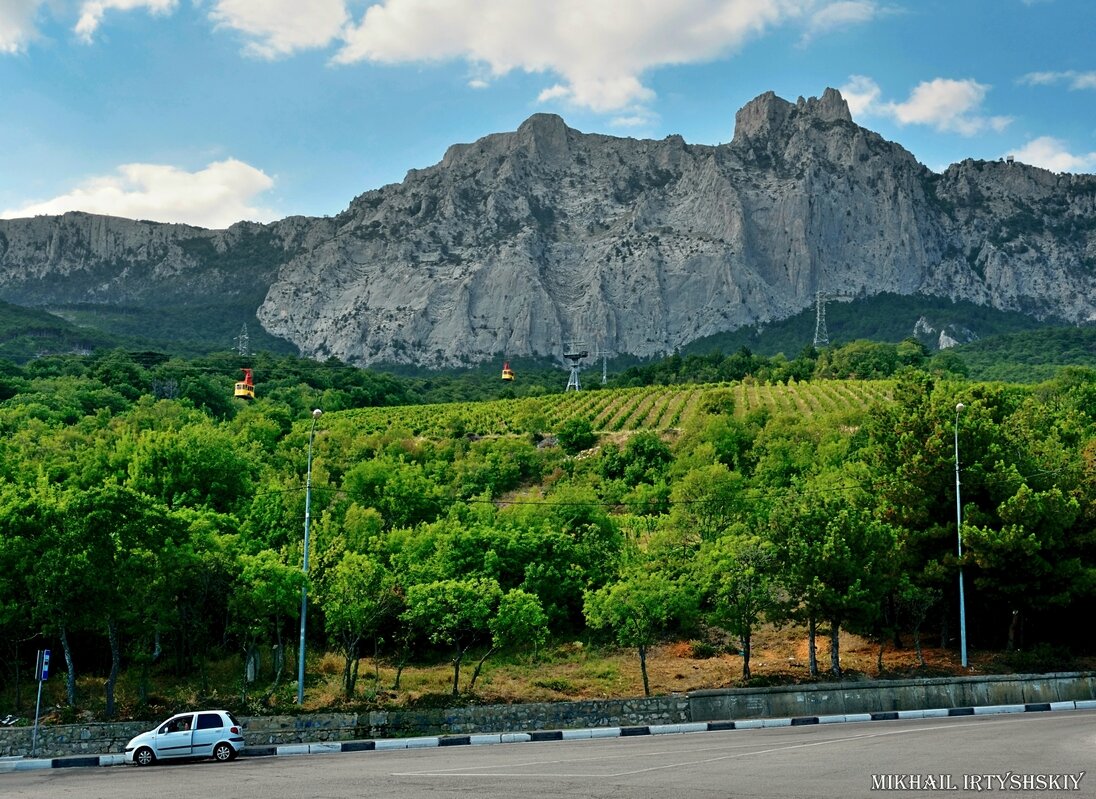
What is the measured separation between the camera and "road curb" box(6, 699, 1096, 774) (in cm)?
2425

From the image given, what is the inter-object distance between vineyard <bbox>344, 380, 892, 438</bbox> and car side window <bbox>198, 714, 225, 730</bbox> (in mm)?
58477

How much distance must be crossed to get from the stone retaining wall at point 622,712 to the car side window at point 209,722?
12.2 feet

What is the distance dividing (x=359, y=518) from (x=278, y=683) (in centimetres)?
1371

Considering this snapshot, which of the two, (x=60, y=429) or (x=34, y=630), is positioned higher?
(x=60, y=429)

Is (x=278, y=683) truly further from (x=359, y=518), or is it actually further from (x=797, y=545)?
(x=797, y=545)

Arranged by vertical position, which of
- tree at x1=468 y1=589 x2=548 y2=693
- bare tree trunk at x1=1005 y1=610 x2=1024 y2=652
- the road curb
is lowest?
the road curb

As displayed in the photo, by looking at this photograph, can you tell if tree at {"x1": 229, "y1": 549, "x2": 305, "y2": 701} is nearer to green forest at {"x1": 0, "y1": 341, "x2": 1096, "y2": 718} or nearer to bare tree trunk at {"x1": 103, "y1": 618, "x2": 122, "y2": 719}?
green forest at {"x1": 0, "y1": 341, "x2": 1096, "y2": 718}

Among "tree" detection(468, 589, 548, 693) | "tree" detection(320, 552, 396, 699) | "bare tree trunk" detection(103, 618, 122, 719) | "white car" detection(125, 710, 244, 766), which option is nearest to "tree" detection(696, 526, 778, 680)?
"tree" detection(468, 589, 548, 693)

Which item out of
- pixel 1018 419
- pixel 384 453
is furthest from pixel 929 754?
pixel 384 453

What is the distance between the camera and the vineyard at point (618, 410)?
90875 mm

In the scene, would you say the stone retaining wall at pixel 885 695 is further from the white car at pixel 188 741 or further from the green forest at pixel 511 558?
the white car at pixel 188 741

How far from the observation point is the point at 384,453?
6912 centimetres

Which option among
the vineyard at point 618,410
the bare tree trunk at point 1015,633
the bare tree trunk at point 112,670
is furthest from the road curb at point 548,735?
the vineyard at point 618,410

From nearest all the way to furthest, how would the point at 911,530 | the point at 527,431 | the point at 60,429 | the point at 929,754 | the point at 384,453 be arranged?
1. the point at 929,754
2. the point at 911,530
3. the point at 60,429
4. the point at 384,453
5. the point at 527,431
